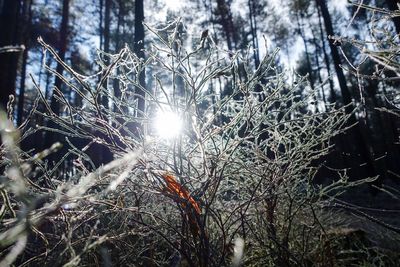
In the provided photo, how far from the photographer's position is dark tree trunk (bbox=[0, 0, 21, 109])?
197 inches

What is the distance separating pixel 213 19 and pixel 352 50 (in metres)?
9.00

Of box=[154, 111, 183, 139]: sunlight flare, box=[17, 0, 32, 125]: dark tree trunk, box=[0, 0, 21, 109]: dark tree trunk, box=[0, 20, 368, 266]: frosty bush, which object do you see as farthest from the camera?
box=[17, 0, 32, 125]: dark tree trunk

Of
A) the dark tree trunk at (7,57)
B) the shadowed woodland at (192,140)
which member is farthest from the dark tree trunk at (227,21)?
the dark tree trunk at (7,57)

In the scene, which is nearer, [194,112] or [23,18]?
[194,112]

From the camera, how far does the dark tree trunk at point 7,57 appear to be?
4996 millimetres

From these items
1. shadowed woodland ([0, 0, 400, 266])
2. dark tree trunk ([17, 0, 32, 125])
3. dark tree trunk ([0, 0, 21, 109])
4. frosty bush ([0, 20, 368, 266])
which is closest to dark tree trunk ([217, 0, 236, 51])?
shadowed woodland ([0, 0, 400, 266])

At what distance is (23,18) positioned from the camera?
Answer: 14.7m

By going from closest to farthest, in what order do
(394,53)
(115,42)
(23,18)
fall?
1. (394,53)
2. (23,18)
3. (115,42)

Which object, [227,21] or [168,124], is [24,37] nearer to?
[227,21]

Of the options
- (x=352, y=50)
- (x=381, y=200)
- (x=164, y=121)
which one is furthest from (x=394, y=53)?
(x=352, y=50)

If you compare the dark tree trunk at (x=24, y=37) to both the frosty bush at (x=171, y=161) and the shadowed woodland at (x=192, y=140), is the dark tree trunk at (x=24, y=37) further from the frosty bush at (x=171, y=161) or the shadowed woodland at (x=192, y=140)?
the frosty bush at (x=171, y=161)

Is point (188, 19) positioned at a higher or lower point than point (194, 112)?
higher

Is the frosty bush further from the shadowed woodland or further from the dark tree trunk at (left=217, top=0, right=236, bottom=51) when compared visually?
the dark tree trunk at (left=217, top=0, right=236, bottom=51)

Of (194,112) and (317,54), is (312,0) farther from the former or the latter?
(194,112)
